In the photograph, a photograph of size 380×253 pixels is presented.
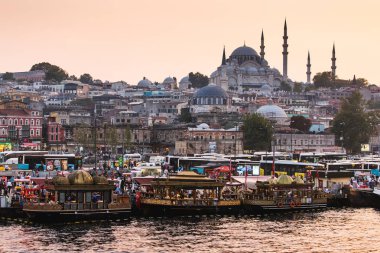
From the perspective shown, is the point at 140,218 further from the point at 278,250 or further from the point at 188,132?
the point at 188,132

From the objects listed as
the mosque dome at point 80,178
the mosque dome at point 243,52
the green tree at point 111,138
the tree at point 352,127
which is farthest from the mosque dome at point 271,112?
the mosque dome at point 80,178

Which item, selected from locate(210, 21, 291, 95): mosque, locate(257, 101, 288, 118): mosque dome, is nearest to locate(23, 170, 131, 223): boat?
locate(257, 101, 288, 118): mosque dome

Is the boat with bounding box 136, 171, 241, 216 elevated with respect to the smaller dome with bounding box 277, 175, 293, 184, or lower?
lower

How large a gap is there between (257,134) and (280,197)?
55.1 metres

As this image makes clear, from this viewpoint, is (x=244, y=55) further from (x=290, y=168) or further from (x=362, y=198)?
(x=362, y=198)

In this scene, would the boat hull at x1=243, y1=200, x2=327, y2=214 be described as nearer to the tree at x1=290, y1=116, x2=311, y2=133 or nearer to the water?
the water

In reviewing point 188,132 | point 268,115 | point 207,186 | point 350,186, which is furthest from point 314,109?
point 207,186

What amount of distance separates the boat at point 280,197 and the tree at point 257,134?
51.8 metres

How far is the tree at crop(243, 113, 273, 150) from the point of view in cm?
10012

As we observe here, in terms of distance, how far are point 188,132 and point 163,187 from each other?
211ft

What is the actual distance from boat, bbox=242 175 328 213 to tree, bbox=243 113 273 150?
2041 inches

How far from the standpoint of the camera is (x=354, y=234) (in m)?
38.9

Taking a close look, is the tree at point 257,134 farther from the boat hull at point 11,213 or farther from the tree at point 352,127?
the boat hull at point 11,213

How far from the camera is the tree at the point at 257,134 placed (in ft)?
328
